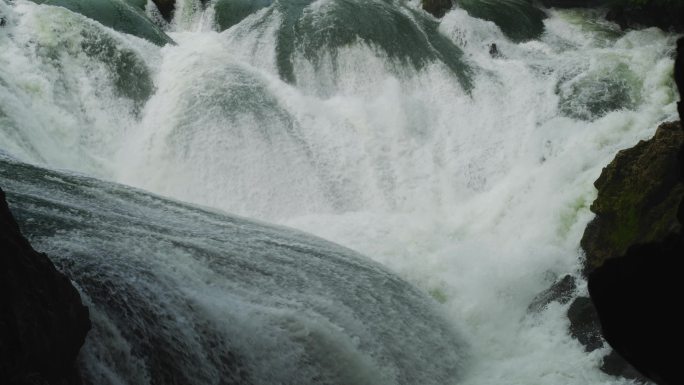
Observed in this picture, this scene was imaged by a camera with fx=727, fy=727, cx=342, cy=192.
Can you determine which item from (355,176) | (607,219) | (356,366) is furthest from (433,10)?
(356,366)

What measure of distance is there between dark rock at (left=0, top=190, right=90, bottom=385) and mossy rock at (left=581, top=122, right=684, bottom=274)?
17.5ft

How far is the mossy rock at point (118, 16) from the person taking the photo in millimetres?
13031

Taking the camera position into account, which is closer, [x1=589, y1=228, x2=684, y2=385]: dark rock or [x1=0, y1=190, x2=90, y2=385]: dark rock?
[x1=589, y1=228, x2=684, y2=385]: dark rock

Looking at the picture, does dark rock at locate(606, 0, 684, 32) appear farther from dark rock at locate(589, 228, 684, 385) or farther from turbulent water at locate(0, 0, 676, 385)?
dark rock at locate(589, 228, 684, 385)

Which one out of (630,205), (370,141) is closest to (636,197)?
(630,205)

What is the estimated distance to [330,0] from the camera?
15.0m

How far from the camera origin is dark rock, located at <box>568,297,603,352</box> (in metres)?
6.84

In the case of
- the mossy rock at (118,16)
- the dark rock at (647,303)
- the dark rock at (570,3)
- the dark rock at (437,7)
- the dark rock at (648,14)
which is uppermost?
the dark rock at (570,3)

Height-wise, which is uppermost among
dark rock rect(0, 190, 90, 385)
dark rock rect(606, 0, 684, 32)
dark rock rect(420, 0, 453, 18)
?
dark rock rect(606, 0, 684, 32)

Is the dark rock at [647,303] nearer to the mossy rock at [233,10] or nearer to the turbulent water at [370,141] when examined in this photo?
the turbulent water at [370,141]

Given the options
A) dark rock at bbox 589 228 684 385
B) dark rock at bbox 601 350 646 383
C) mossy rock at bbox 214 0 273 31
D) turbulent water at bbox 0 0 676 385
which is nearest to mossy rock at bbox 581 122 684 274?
turbulent water at bbox 0 0 676 385

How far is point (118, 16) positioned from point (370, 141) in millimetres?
5415

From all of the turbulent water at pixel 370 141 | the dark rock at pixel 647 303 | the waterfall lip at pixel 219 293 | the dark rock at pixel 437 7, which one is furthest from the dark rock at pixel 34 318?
the dark rock at pixel 437 7

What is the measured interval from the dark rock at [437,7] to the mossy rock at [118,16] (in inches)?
238
